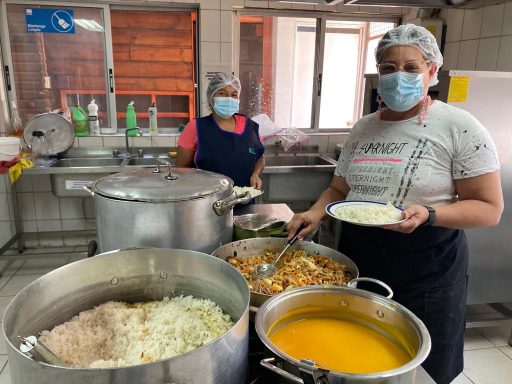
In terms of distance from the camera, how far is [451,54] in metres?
3.13

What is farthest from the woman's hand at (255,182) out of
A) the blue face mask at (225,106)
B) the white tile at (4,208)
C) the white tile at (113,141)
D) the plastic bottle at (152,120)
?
the white tile at (4,208)

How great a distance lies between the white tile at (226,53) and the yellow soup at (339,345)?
9.65 feet

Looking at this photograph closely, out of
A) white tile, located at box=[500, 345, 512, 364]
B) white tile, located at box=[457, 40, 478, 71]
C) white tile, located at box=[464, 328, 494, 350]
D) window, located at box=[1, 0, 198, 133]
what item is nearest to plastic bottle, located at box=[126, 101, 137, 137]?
window, located at box=[1, 0, 198, 133]

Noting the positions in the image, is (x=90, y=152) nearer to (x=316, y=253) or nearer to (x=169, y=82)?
(x=169, y=82)

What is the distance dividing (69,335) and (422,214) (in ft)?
3.00

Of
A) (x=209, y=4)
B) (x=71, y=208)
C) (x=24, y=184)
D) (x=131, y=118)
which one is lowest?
(x=71, y=208)

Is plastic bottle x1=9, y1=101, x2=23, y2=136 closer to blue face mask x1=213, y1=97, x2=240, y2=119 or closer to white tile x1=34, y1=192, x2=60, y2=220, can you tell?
white tile x1=34, y1=192, x2=60, y2=220

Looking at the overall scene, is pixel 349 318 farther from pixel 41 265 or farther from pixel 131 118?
pixel 41 265

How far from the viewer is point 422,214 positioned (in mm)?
1061

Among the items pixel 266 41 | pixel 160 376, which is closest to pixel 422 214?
pixel 160 376

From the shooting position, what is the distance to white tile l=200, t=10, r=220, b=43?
3268mm

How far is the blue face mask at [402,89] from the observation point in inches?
47.9

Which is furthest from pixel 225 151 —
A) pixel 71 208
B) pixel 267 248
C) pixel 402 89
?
pixel 71 208

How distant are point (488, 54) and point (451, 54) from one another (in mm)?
455
